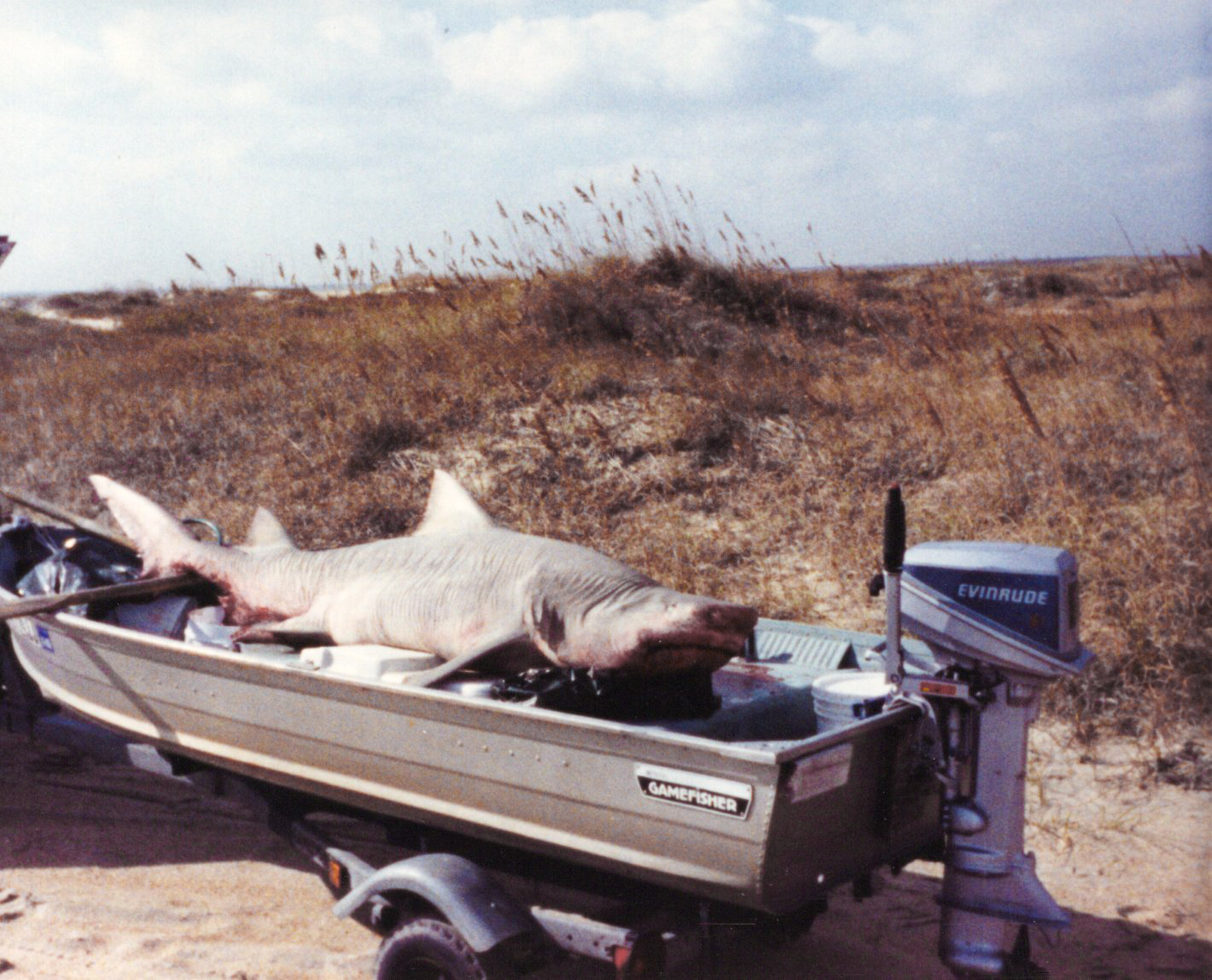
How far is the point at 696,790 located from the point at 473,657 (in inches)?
42.0

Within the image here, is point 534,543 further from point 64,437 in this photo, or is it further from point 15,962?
point 64,437

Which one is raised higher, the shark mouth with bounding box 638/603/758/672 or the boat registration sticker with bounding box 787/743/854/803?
the shark mouth with bounding box 638/603/758/672

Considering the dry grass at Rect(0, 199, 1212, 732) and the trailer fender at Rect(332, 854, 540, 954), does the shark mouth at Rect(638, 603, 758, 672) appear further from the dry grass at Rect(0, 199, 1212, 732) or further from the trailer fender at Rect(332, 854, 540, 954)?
the dry grass at Rect(0, 199, 1212, 732)

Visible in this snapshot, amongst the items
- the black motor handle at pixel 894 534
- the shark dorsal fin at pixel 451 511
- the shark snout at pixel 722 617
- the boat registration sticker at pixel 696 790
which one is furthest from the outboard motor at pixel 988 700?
the shark dorsal fin at pixel 451 511

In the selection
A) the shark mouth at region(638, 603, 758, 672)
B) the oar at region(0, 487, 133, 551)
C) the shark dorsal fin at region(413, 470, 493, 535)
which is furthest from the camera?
the oar at region(0, 487, 133, 551)

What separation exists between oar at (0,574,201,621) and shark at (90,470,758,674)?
0.07m

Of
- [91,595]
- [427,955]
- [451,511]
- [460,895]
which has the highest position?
[451,511]

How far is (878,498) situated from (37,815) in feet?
16.6

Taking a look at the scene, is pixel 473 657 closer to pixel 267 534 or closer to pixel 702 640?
pixel 702 640

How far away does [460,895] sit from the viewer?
108 inches

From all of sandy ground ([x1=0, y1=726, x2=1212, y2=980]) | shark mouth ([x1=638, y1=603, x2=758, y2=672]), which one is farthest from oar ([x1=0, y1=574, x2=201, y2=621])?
shark mouth ([x1=638, y1=603, x2=758, y2=672])

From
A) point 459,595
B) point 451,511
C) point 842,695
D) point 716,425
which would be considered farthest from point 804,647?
point 716,425

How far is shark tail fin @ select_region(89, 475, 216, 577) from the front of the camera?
4.47 m

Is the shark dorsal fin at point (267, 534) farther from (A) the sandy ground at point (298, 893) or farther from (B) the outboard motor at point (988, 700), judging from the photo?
(B) the outboard motor at point (988, 700)
